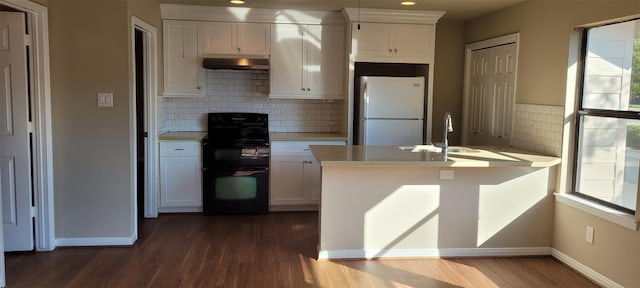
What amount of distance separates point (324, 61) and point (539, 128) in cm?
230

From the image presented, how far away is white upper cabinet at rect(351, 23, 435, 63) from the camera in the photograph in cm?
532

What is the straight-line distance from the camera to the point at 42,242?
4.06 metres

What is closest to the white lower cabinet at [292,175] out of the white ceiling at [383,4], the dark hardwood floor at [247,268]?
the dark hardwood floor at [247,268]

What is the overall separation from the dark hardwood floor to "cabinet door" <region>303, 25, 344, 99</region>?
5.81 ft

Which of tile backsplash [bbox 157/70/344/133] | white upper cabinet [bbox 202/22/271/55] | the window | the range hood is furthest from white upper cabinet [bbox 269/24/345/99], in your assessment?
the window

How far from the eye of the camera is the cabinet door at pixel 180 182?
5.23m

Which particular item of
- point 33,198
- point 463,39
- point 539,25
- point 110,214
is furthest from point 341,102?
point 33,198

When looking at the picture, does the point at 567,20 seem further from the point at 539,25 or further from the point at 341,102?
the point at 341,102

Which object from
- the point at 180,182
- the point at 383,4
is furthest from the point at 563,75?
the point at 180,182

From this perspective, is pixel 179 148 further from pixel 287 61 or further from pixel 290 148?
pixel 287 61

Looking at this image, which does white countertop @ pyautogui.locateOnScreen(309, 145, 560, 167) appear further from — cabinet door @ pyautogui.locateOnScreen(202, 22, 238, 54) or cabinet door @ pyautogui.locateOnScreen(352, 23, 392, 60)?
cabinet door @ pyautogui.locateOnScreen(202, 22, 238, 54)

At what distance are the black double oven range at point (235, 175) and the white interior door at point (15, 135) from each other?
66.2 inches

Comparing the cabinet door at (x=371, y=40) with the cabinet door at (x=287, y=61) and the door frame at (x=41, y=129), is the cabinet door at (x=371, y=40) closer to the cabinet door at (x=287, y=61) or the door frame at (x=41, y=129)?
the cabinet door at (x=287, y=61)

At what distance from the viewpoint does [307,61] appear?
5.51 metres
